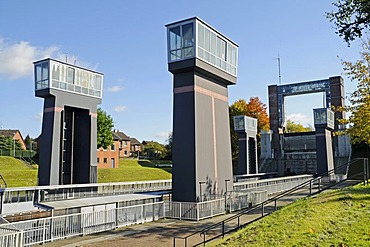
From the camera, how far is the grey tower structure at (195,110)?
19672 mm

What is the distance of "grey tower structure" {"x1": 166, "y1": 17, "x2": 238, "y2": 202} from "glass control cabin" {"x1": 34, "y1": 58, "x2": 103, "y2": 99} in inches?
344

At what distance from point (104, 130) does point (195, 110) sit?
3302cm

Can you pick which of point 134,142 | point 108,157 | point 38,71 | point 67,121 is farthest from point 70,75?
point 134,142

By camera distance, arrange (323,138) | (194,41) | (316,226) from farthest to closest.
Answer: (323,138) → (194,41) → (316,226)

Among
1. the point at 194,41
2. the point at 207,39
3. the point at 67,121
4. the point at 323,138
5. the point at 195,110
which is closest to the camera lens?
the point at 194,41

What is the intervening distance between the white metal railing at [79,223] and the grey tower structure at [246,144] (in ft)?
74.7

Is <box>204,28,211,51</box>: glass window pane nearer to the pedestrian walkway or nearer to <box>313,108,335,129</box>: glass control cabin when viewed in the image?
the pedestrian walkway

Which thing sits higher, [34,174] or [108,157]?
[108,157]

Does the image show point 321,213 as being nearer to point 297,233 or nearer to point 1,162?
point 297,233

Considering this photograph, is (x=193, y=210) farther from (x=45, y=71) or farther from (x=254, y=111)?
(x=254, y=111)

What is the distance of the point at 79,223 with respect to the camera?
15.5 meters

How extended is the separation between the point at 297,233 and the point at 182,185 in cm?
1025

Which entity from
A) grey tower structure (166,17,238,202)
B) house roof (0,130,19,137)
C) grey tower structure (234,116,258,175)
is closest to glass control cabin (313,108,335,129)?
grey tower structure (234,116,258,175)

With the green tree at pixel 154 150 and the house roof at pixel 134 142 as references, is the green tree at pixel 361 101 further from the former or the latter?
the house roof at pixel 134 142
